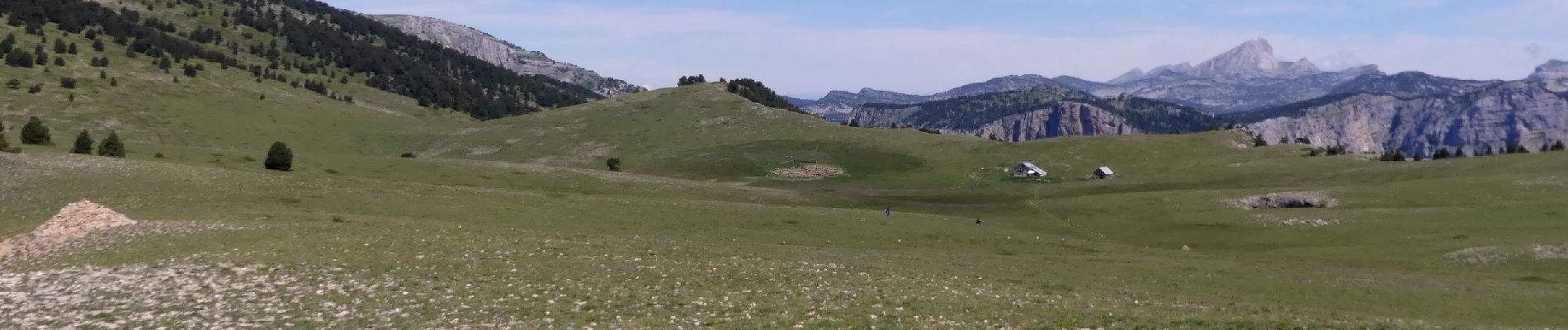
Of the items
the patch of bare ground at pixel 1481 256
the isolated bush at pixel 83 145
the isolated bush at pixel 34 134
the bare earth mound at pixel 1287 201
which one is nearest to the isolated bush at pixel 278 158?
the isolated bush at pixel 83 145

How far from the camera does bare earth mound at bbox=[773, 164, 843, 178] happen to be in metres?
133

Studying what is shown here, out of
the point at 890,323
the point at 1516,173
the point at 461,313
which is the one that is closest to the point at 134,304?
the point at 461,313

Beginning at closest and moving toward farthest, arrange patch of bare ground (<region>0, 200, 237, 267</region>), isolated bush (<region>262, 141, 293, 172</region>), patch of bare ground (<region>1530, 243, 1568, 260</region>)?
patch of bare ground (<region>0, 200, 237, 267</region>), patch of bare ground (<region>1530, 243, 1568, 260</region>), isolated bush (<region>262, 141, 293, 172</region>)

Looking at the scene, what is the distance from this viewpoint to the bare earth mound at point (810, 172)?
133 metres

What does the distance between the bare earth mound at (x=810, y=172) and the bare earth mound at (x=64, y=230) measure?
306ft

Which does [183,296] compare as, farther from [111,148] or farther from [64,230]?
[111,148]

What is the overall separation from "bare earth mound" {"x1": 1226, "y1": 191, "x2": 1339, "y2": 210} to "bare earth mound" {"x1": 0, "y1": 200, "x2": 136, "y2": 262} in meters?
81.4

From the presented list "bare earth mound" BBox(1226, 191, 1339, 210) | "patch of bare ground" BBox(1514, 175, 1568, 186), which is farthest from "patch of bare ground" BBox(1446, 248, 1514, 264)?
"patch of bare ground" BBox(1514, 175, 1568, 186)

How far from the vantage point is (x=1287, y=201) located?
8456cm

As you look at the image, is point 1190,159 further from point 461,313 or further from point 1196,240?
point 461,313

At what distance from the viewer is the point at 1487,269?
167 ft

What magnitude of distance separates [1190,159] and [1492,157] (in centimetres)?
3386

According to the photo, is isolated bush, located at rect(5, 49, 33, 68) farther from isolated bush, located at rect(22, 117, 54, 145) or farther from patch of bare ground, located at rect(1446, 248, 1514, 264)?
patch of bare ground, located at rect(1446, 248, 1514, 264)

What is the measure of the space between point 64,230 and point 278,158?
→ 42.4 m
